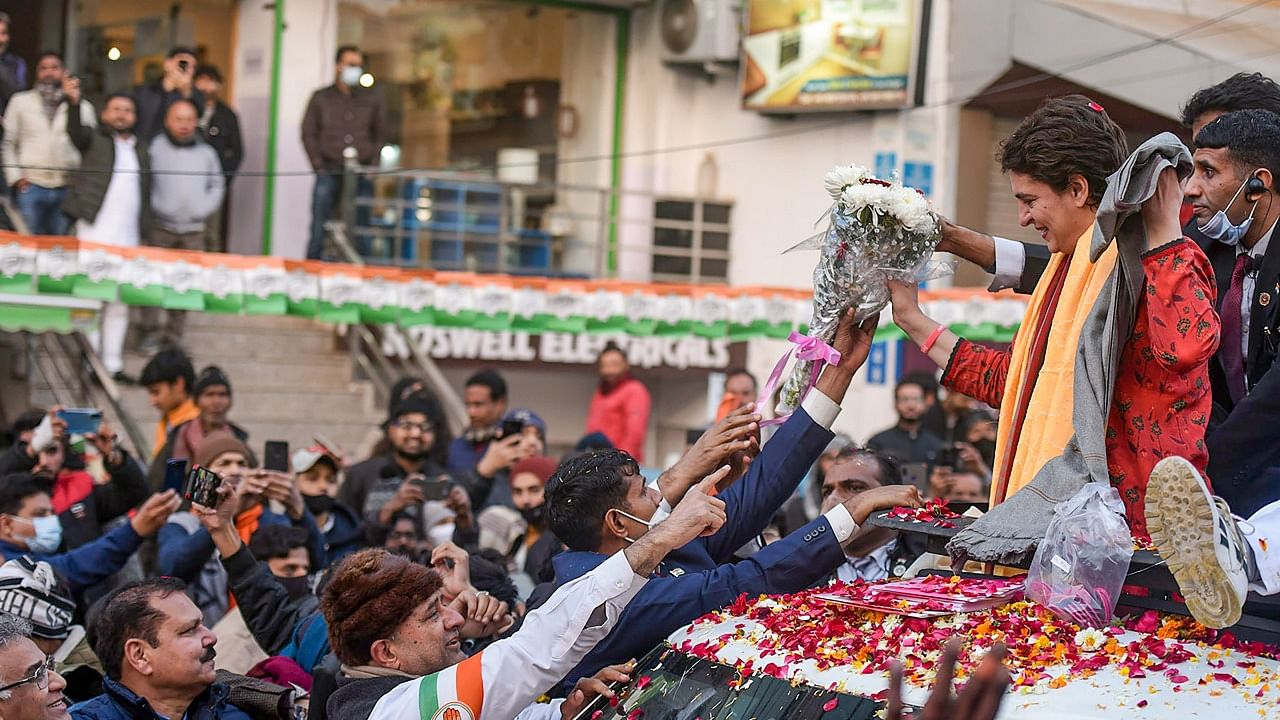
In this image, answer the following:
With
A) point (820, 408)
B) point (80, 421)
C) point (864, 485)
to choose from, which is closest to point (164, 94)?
point (80, 421)

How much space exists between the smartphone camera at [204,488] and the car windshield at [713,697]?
2.38 metres

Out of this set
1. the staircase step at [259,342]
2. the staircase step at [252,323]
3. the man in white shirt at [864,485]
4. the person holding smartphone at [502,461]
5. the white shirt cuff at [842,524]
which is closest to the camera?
the white shirt cuff at [842,524]

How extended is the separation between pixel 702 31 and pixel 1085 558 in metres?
14.2

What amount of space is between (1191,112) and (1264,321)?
0.66 metres

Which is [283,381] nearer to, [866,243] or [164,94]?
[164,94]

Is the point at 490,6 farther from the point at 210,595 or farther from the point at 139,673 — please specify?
the point at 139,673

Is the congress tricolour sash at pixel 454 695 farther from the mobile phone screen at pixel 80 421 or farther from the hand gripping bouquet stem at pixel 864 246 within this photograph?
the mobile phone screen at pixel 80 421

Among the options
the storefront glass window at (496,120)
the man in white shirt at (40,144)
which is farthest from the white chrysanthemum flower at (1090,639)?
the storefront glass window at (496,120)

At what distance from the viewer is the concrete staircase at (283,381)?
14875 millimetres

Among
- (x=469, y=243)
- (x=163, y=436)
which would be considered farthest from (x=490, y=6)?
(x=163, y=436)

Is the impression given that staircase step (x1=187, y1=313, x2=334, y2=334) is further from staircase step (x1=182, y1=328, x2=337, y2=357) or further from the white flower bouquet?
the white flower bouquet

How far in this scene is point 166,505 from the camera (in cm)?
618

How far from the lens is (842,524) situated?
424 cm

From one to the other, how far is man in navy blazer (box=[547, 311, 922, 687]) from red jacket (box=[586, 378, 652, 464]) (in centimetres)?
698
